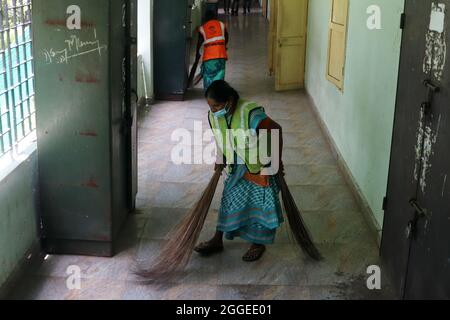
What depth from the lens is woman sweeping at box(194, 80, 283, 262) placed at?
368 cm

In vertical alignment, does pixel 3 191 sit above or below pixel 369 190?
above

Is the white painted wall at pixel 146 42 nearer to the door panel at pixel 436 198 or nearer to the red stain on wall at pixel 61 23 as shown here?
the red stain on wall at pixel 61 23

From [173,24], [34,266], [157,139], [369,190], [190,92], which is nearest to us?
[34,266]

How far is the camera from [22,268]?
3715 mm

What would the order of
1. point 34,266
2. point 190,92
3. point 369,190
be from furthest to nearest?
point 190,92
point 369,190
point 34,266

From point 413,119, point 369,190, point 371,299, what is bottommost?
point 371,299

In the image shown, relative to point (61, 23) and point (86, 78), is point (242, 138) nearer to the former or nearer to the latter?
point (86, 78)

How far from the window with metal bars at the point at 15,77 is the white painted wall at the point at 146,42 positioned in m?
4.00

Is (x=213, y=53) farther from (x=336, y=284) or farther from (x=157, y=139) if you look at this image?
(x=336, y=284)

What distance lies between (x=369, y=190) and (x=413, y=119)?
135 centimetres

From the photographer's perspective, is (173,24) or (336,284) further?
(173,24)

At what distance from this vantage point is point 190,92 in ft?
29.6

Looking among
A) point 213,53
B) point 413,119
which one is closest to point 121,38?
point 413,119

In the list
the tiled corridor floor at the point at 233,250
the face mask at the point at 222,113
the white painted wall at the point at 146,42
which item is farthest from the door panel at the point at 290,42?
the face mask at the point at 222,113
